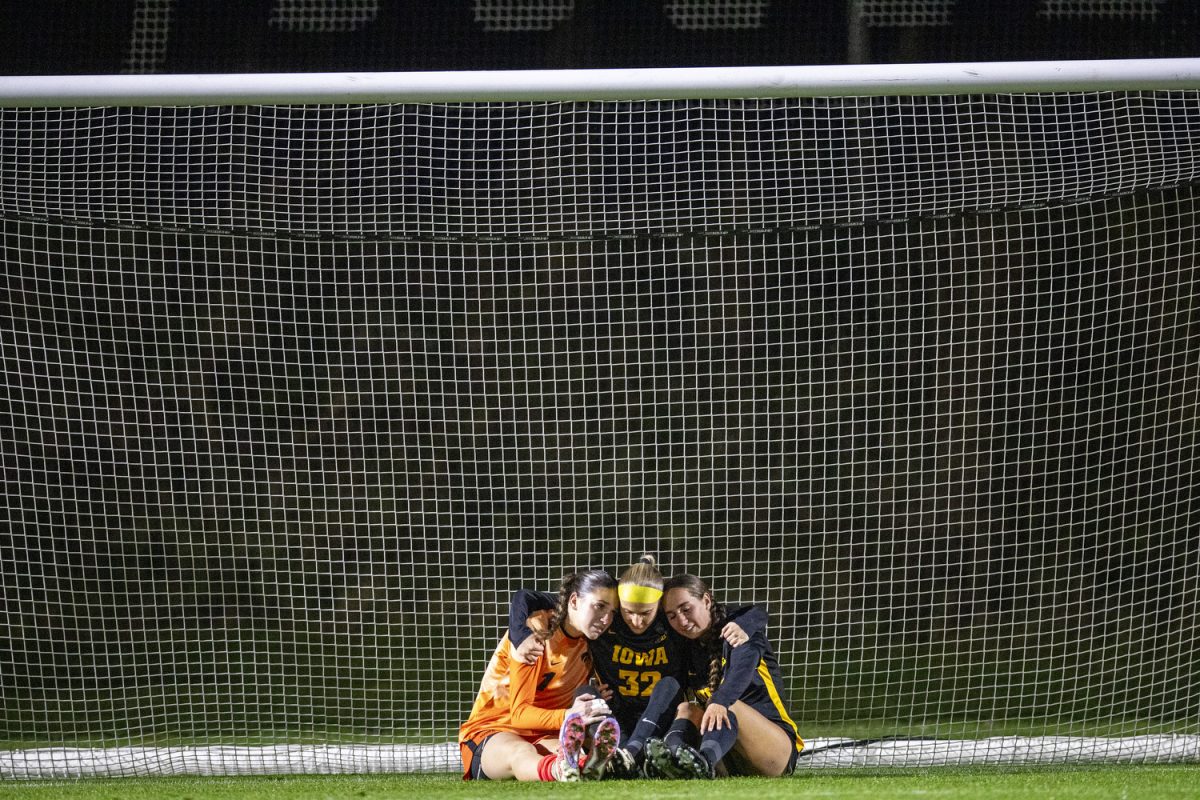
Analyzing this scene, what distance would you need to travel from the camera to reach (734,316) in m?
5.59

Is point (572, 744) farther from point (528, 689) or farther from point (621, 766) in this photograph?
point (528, 689)

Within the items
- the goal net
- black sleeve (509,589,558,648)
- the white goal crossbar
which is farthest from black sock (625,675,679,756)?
the goal net

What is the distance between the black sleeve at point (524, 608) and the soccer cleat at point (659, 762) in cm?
49

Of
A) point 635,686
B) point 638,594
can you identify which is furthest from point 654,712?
point 638,594

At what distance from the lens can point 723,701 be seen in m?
2.92

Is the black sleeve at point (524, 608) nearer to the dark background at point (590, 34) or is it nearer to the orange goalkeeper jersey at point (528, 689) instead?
the orange goalkeeper jersey at point (528, 689)

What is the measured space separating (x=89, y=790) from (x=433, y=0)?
10.8 feet

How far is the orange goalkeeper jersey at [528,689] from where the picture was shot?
3170 millimetres

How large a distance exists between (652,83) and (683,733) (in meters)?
1.71

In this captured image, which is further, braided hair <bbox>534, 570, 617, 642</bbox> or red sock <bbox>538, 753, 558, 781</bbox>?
braided hair <bbox>534, 570, 617, 642</bbox>

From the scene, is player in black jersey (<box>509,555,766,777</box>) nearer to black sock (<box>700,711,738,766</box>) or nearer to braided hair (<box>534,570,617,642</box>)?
braided hair (<box>534,570,617,642</box>)

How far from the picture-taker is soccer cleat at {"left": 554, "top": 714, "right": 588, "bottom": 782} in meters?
2.78

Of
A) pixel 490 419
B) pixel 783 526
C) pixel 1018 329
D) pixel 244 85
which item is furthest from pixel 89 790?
pixel 1018 329

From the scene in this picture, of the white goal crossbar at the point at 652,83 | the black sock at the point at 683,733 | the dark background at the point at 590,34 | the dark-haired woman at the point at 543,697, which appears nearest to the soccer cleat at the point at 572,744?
the dark-haired woman at the point at 543,697
